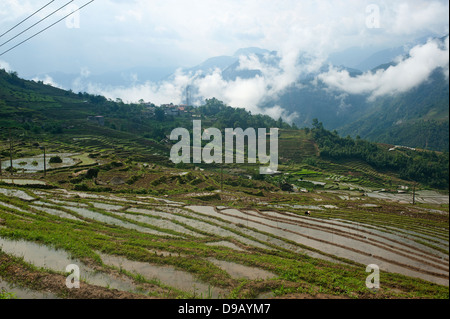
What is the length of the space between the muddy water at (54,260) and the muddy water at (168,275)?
0.75m

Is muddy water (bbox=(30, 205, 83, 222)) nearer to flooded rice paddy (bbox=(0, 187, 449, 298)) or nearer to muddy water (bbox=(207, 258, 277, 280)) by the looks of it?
flooded rice paddy (bbox=(0, 187, 449, 298))

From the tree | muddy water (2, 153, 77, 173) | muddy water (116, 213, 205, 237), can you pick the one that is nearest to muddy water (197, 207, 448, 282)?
muddy water (116, 213, 205, 237)

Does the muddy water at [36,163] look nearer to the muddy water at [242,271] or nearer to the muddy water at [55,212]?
the muddy water at [55,212]

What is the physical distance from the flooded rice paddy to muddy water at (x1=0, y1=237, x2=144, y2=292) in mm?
31

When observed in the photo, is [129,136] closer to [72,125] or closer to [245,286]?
[72,125]

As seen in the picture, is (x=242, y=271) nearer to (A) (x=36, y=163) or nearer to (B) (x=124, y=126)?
(A) (x=36, y=163)

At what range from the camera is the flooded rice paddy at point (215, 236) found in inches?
372

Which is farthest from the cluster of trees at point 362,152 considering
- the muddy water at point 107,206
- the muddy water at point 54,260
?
the muddy water at point 54,260

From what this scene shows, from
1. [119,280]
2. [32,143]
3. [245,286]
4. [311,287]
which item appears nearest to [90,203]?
[119,280]

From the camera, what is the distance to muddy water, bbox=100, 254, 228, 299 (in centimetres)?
823

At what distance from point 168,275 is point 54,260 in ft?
14.0

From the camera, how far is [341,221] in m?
19.1

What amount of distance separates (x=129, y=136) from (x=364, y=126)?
154 metres
